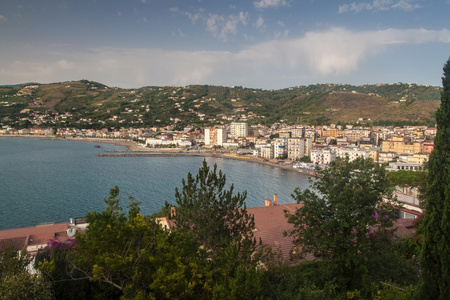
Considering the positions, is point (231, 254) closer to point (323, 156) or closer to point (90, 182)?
point (90, 182)

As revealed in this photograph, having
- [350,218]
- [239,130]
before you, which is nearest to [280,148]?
[239,130]

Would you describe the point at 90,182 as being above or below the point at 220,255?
below

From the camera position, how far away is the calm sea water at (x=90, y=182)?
1267cm

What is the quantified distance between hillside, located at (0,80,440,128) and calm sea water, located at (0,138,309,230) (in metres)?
27.8

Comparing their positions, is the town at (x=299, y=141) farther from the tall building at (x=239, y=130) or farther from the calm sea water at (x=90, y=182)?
the calm sea water at (x=90, y=182)

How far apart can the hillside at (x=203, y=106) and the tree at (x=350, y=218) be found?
143 ft

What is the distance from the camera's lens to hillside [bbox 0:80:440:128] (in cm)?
4922

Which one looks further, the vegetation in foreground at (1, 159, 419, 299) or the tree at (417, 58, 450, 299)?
the tree at (417, 58, 450, 299)

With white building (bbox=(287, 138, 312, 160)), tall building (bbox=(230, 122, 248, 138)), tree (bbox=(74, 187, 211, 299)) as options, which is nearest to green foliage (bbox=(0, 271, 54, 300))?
tree (bbox=(74, 187, 211, 299))

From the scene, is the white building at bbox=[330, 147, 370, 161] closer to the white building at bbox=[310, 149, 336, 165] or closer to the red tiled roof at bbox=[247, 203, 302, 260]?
the white building at bbox=[310, 149, 336, 165]

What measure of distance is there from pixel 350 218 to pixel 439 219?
1169 millimetres

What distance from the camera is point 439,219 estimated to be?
2.32 metres

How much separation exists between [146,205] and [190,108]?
180ft

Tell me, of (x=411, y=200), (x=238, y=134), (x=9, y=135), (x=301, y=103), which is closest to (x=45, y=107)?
(x=9, y=135)
